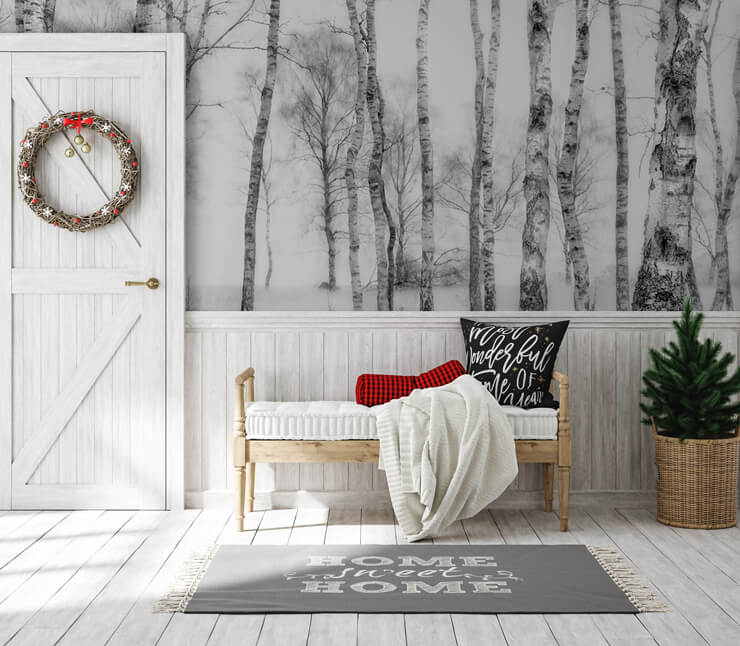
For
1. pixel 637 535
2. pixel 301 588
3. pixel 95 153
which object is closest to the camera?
pixel 301 588

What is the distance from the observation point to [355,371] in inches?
154

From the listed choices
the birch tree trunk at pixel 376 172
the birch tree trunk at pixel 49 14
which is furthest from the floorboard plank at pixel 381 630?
the birch tree trunk at pixel 49 14

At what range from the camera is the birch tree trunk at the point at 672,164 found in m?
3.94

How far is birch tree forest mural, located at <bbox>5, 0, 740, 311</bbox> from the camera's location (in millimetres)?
3908

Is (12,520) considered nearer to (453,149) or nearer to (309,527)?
(309,527)

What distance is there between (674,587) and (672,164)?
2.19m

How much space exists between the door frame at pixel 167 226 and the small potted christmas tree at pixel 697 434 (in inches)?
91.6

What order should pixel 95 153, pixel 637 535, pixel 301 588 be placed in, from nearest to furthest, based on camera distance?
pixel 301 588
pixel 637 535
pixel 95 153

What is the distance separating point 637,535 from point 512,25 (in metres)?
2.57

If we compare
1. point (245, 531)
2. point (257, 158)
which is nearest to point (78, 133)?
point (257, 158)

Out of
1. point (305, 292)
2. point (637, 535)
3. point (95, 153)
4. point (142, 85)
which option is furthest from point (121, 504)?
point (637, 535)

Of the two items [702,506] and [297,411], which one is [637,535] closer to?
[702,506]

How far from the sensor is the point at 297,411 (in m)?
3.45

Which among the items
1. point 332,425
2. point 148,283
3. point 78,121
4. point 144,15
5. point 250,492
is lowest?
point 250,492
